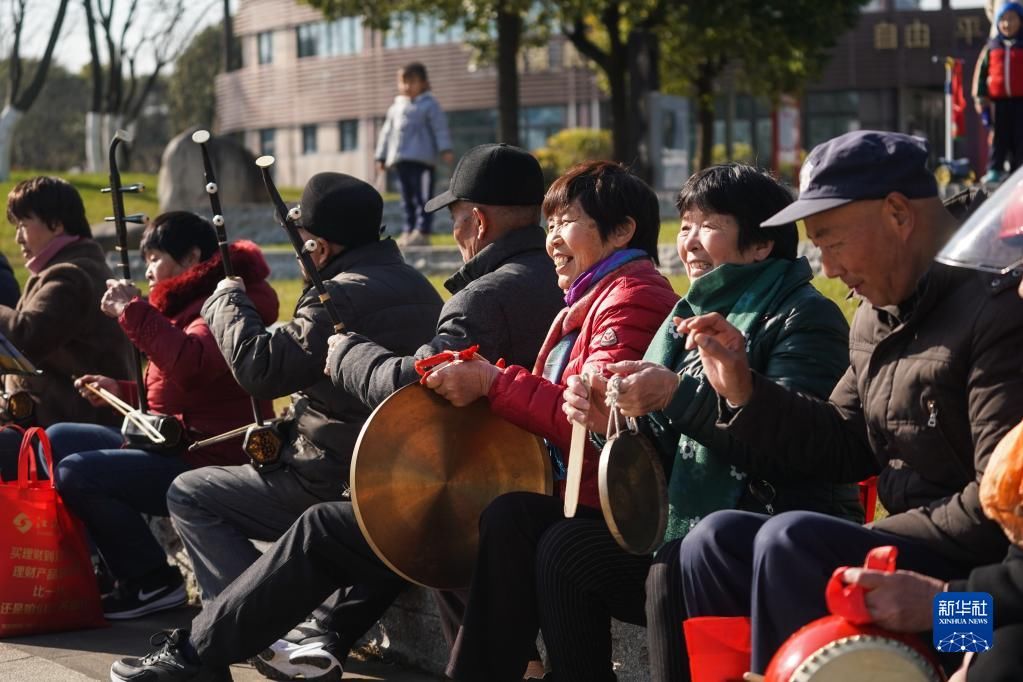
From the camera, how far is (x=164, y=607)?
6102 millimetres

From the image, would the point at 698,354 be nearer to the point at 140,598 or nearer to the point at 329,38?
the point at 140,598

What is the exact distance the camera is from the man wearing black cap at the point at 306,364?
503cm

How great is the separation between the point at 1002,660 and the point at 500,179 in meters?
2.54

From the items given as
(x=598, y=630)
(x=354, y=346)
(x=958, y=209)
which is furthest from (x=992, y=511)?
(x=354, y=346)

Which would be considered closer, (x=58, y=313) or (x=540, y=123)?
(x=58, y=313)

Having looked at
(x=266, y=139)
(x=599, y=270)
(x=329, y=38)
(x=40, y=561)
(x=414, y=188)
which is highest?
(x=329, y=38)

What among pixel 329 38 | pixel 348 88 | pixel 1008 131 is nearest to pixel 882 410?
pixel 1008 131

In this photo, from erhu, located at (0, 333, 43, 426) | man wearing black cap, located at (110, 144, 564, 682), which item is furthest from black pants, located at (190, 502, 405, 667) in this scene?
erhu, located at (0, 333, 43, 426)

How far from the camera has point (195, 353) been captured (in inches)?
223

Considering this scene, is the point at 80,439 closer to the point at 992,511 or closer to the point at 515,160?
the point at 515,160

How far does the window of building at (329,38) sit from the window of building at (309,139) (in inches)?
104

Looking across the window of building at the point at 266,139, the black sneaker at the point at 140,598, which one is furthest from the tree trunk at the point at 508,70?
the window of building at the point at 266,139

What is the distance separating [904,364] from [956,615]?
651 millimetres

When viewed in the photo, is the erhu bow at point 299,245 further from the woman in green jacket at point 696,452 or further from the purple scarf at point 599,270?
the woman in green jacket at point 696,452
